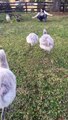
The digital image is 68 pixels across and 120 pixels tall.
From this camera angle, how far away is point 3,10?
25.0m

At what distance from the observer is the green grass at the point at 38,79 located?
25.5 feet

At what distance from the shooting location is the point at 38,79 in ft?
30.6

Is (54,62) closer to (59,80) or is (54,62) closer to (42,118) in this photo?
(59,80)

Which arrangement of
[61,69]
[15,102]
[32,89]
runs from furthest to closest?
[61,69], [32,89], [15,102]

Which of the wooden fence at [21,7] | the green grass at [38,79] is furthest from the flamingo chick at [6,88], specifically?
the wooden fence at [21,7]

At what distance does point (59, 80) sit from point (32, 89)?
0.88 m

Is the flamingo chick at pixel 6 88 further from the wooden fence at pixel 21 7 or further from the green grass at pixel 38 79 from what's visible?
the wooden fence at pixel 21 7

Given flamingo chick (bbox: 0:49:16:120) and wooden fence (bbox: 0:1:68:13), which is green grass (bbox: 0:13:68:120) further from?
wooden fence (bbox: 0:1:68:13)

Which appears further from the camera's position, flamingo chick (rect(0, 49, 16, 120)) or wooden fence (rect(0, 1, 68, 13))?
wooden fence (rect(0, 1, 68, 13))

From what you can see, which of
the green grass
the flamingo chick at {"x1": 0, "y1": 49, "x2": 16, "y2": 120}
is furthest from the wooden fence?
the flamingo chick at {"x1": 0, "y1": 49, "x2": 16, "y2": 120}

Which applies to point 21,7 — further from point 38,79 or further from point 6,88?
point 6,88

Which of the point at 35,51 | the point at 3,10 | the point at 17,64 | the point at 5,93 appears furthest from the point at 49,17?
the point at 5,93

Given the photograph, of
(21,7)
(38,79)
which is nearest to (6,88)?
(38,79)

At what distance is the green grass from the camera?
7766 mm
